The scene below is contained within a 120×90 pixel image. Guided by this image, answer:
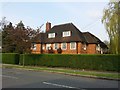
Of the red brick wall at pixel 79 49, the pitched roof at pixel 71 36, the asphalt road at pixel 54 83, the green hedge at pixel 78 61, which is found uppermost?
the pitched roof at pixel 71 36

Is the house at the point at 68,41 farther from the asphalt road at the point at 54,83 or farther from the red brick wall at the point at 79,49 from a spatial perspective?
the asphalt road at the point at 54,83

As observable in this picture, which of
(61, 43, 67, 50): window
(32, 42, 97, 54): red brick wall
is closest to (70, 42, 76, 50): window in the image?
(32, 42, 97, 54): red brick wall

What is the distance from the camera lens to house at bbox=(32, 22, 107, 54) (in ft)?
160

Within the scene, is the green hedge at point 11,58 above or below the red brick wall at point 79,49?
below

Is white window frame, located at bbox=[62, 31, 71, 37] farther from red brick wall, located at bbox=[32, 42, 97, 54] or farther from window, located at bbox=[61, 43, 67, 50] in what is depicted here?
red brick wall, located at bbox=[32, 42, 97, 54]

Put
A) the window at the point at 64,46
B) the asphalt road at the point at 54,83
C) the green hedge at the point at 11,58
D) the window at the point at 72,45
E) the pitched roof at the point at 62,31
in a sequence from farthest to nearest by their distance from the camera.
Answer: the window at the point at 64,46 → the pitched roof at the point at 62,31 → the window at the point at 72,45 → the green hedge at the point at 11,58 → the asphalt road at the point at 54,83

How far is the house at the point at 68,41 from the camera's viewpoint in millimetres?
48750

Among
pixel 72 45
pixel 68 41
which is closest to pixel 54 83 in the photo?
pixel 72 45

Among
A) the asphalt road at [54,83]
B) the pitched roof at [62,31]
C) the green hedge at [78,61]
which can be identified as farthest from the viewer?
the pitched roof at [62,31]

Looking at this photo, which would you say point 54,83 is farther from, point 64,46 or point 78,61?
point 64,46

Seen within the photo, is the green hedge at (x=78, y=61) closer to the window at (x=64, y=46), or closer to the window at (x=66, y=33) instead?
the window at (x=64, y=46)

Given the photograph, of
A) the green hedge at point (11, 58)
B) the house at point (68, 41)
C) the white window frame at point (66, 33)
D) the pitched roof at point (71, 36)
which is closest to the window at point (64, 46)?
the house at point (68, 41)

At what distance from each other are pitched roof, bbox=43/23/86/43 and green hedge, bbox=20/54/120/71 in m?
13.6

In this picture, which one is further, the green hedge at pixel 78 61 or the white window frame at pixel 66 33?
the white window frame at pixel 66 33
